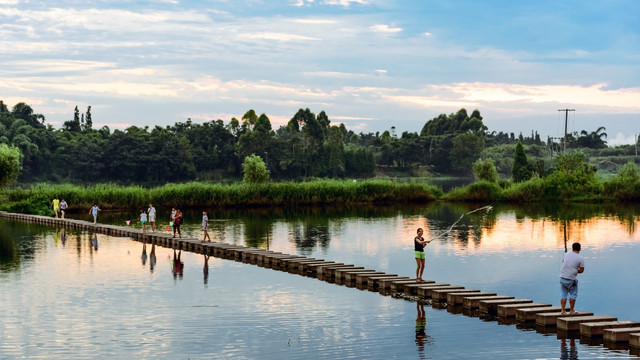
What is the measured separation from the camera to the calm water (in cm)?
2284

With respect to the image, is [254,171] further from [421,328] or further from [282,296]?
[421,328]

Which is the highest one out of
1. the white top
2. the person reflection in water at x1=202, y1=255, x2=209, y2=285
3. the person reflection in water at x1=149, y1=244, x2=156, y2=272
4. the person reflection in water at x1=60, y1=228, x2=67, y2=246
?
the white top

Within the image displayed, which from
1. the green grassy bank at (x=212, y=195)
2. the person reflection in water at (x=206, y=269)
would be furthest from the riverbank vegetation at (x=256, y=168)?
the person reflection in water at (x=206, y=269)

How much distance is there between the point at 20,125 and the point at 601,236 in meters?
111

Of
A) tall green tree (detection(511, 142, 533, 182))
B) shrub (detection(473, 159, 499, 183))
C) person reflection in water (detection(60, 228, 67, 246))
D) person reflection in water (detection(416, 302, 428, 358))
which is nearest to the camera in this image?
person reflection in water (detection(416, 302, 428, 358))

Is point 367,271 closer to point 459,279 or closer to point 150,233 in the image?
point 459,279

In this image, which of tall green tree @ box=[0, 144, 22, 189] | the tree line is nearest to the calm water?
tall green tree @ box=[0, 144, 22, 189]

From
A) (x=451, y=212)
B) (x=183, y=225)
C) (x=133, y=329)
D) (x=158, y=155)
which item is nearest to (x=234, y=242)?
(x=183, y=225)

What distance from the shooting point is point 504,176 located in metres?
194

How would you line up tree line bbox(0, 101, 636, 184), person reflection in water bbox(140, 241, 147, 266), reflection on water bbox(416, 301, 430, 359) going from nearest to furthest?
reflection on water bbox(416, 301, 430, 359), person reflection in water bbox(140, 241, 147, 266), tree line bbox(0, 101, 636, 184)

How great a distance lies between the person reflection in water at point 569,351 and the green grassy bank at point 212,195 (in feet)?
197

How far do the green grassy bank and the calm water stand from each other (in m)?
18.1

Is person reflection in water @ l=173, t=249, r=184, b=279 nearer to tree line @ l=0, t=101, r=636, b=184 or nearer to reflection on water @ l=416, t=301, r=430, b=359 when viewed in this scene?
reflection on water @ l=416, t=301, r=430, b=359

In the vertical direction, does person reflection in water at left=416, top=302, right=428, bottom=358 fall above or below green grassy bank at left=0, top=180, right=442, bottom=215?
Answer: below
